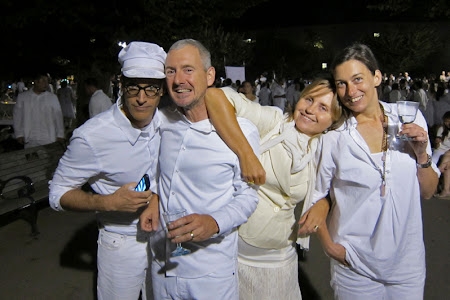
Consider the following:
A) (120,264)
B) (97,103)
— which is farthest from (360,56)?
(97,103)

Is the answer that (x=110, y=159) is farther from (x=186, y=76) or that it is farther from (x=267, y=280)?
(x=267, y=280)

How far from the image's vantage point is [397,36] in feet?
94.0

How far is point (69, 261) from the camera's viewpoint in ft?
15.4

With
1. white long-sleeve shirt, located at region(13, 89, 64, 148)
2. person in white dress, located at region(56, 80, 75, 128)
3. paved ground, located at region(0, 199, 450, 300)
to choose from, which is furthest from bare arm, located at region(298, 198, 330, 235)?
person in white dress, located at region(56, 80, 75, 128)

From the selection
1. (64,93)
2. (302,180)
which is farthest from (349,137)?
(64,93)

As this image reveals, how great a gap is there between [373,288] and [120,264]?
5.22ft

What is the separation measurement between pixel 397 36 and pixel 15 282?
3091 centimetres

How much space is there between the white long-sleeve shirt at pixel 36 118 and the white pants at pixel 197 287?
18.9ft

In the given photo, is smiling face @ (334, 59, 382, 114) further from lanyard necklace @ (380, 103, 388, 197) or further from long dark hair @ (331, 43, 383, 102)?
lanyard necklace @ (380, 103, 388, 197)

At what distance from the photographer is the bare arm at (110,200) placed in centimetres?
205

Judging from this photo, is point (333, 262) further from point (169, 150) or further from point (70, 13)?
point (70, 13)

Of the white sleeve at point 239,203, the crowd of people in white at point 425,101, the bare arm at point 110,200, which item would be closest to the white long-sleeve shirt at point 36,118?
the crowd of people in white at point 425,101

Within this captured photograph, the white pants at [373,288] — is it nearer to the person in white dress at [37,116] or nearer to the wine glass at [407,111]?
the wine glass at [407,111]

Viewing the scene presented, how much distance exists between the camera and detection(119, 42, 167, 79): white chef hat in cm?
213
